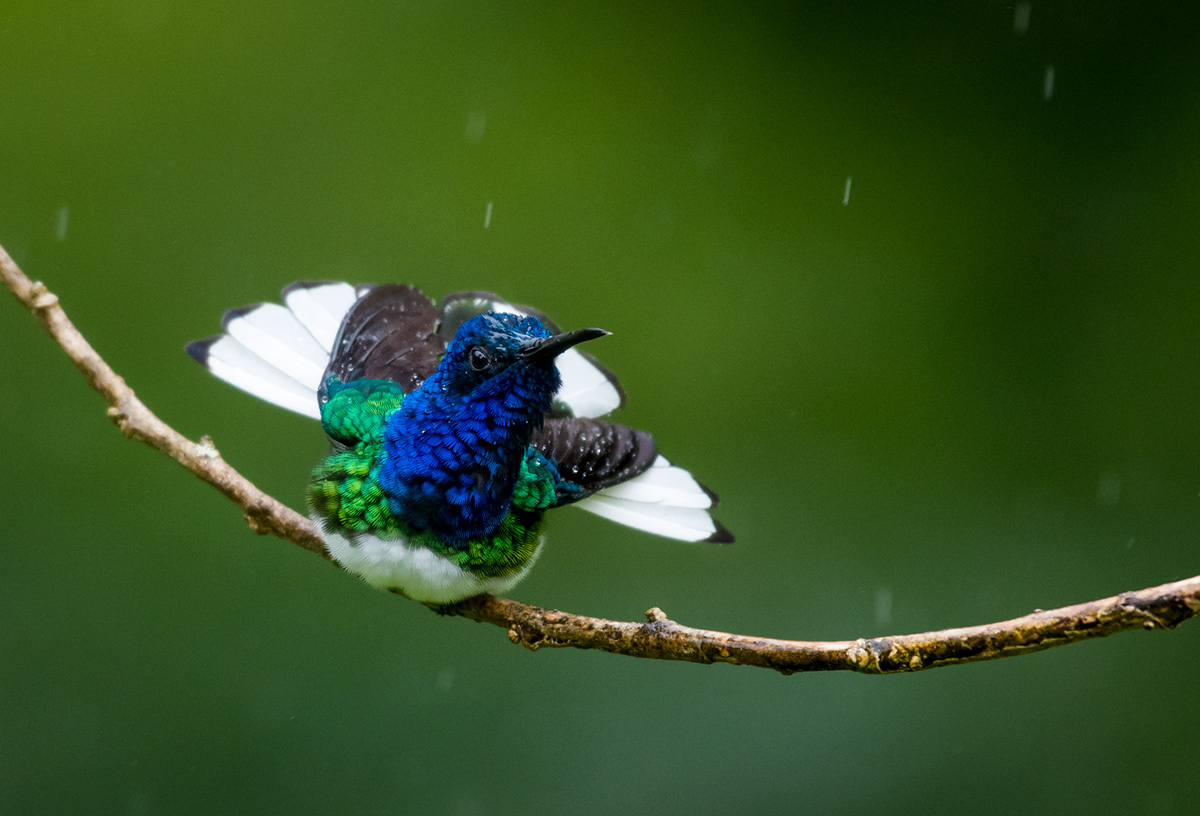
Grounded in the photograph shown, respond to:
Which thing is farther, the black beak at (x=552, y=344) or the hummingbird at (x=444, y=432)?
the hummingbird at (x=444, y=432)

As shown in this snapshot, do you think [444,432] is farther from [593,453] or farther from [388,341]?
A: [388,341]

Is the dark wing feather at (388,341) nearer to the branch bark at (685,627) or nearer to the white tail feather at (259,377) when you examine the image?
the white tail feather at (259,377)

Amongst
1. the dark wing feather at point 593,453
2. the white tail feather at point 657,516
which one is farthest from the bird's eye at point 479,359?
the white tail feather at point 657,516

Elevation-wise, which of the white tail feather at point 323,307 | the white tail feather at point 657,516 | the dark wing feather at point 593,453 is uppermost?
the white tail feather at point 323,307

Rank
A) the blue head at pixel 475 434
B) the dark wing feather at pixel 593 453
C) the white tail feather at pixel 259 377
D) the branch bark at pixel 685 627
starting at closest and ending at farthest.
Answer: the branch bark at pixel 685 627
the blue head at pixel 475 434
the dark wing feather at pixel 593 453
the white tail feather at pixel 259 377

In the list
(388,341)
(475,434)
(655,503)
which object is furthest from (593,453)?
(388,341)

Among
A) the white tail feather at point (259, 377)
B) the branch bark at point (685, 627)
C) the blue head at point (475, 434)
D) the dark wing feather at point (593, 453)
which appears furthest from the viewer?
the white tail feather at point (259, 377)

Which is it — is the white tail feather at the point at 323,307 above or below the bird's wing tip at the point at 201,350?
above

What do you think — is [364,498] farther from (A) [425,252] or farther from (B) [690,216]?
(B) [690,216]
